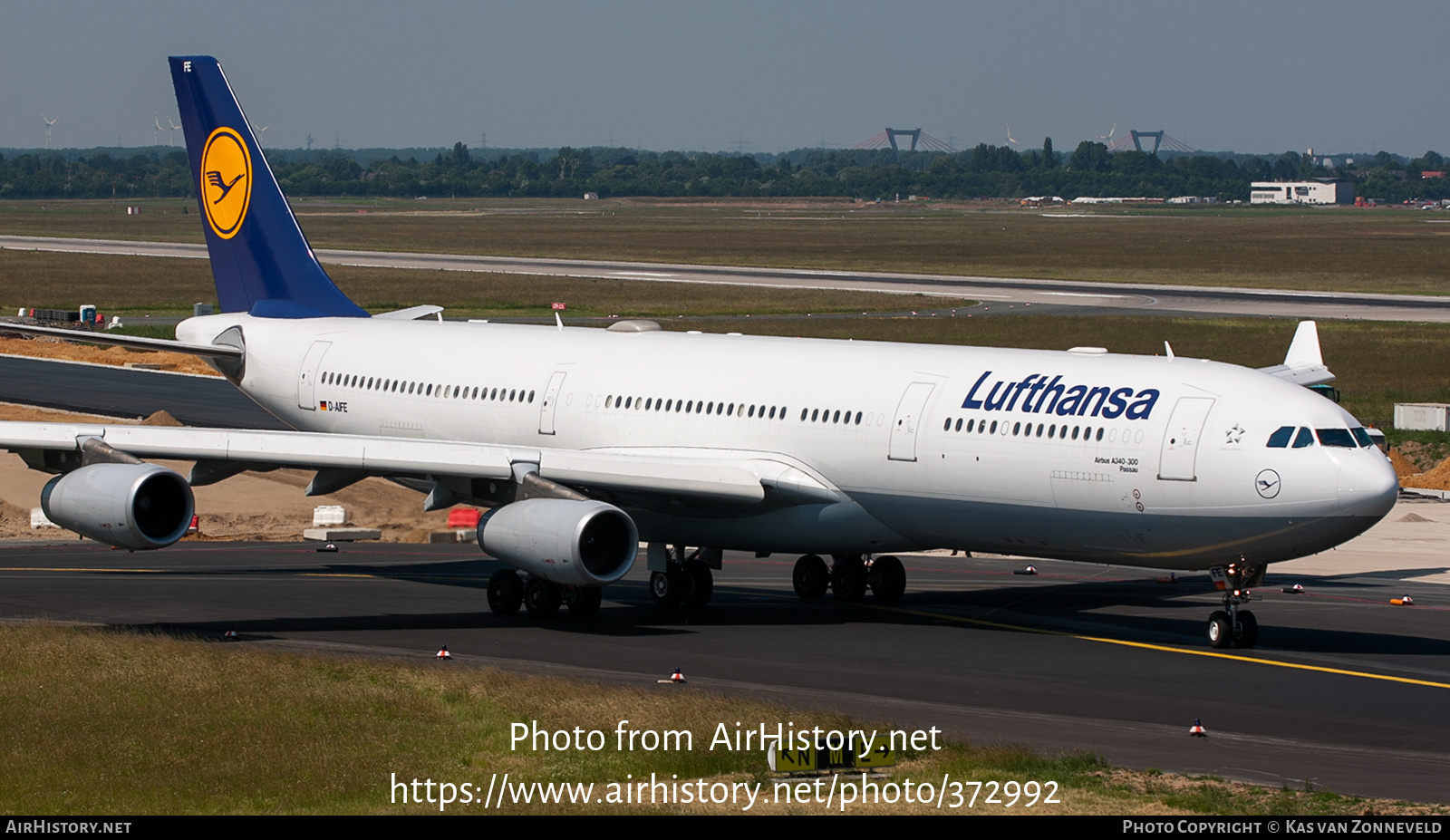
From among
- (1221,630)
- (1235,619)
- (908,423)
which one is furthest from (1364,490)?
(908,423)

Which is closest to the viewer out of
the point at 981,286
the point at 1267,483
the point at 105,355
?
the point at 1267,483

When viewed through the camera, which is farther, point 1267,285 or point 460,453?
point 1267,285

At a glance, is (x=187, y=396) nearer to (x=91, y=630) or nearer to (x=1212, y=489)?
(x=91, y=630)

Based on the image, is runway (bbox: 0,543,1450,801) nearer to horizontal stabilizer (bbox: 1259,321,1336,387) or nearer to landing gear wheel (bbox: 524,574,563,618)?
landing gear wheel (bbox: 524,574,563,618)

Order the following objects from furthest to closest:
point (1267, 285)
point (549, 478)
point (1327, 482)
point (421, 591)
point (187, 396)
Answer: point (1267, 285) < point (187, 396) < point (421, 591) < point (549, 478) < point (1327, 482)

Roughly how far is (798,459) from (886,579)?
13.5 ft

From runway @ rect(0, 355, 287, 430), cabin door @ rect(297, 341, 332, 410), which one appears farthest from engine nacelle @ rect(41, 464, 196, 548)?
runway @ rect(0, 355, 287, 430)

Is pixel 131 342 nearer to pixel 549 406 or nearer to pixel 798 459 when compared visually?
pixel 549 406

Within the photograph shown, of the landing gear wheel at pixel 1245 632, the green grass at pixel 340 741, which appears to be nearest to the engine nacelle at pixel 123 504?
the green grass at pixel 340 741

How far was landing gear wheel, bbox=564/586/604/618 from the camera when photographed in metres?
33.6

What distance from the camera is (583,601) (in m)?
33.7
